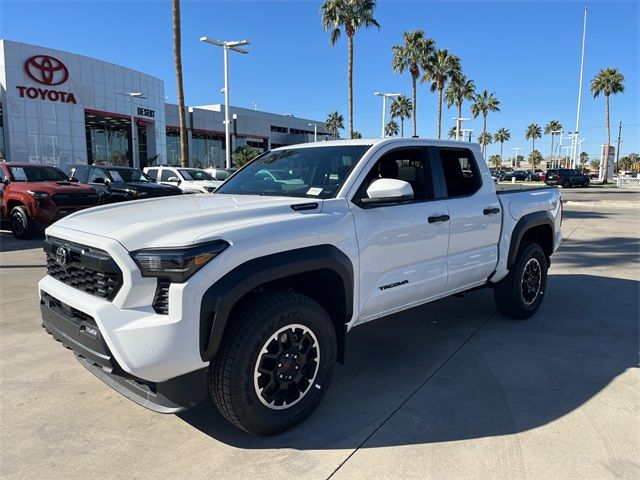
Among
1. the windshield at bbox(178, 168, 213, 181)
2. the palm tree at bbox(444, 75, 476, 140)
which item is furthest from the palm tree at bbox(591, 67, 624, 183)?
the windshield at bbox(178, 168, 213, 181)

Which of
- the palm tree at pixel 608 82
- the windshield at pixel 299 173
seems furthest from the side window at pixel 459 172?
the palm tree at pixel 608 82

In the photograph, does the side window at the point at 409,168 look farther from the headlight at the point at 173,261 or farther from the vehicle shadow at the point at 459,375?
the headlight at the point at 173,261

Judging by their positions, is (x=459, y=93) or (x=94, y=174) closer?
(x=94, y=174)

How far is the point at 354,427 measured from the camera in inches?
123

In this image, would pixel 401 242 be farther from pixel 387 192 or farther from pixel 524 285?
pixel 524 285

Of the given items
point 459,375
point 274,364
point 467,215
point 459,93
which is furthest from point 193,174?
point 459,93

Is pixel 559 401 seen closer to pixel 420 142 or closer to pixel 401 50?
pixel 420 142

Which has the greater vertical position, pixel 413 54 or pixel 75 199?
pixel 413 54

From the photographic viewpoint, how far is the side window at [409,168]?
417 centimetres

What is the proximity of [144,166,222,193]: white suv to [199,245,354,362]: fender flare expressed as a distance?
14122mm

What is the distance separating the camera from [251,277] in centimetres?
270

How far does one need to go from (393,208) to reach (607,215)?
16.8 meters

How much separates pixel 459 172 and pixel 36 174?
10524 millimetres

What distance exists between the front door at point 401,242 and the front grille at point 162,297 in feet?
4.45
